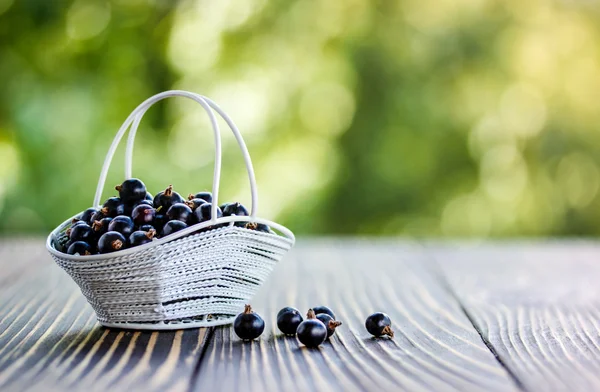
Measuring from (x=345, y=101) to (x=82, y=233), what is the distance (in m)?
4.15

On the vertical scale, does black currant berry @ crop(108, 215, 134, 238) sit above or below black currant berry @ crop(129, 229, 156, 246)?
above

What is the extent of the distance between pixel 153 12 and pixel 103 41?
407 millimetres

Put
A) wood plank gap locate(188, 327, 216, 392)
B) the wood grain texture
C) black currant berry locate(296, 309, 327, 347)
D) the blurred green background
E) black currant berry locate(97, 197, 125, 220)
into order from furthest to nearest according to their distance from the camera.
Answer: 1. the blurred green background
2. black currant berry locate(97, 197, 125, 220)
3. black currant berry locate(296, 309, 327, 347)
4. the wood grain texture
5. wood plank gap locate(188, 327, 216, 392)

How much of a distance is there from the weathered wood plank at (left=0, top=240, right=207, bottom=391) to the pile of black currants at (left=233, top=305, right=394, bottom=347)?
8cm

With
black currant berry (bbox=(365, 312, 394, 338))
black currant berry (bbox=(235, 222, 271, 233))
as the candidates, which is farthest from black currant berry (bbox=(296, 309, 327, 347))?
black currant berry (bbox=(235, 222, 271, 233))

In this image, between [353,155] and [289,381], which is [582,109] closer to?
[353,155]

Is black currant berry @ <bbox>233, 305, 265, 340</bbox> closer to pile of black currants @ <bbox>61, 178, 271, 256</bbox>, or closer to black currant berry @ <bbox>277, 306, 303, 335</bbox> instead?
black currant berry @ <bbox>277, 306, 303, 335</bbox>

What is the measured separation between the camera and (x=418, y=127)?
5383mm

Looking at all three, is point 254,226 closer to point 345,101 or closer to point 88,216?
point 88,216

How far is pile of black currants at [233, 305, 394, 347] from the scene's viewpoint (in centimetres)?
132

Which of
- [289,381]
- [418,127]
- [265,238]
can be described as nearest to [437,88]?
[418,127]

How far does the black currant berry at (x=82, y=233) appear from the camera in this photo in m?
1.38

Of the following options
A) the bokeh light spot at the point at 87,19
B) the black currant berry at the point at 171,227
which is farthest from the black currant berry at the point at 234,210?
the bokeh light spot at the point at 87,19

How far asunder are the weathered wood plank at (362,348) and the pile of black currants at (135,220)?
0.22 metres
